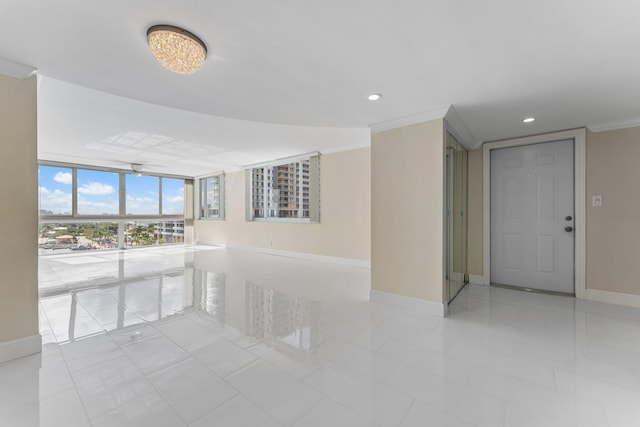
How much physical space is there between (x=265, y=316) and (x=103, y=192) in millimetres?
7449

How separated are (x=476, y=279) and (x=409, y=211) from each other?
6.97 feet

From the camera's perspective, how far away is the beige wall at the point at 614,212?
10.7 ft

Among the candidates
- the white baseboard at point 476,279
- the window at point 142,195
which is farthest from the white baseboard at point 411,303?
the window at point 142,195

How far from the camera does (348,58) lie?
6.44 feet

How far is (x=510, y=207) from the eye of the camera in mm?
4078

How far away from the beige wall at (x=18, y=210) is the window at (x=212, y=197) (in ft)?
20.3

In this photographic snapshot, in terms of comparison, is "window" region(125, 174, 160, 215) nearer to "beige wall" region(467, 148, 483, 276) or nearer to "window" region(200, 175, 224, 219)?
"window" region(200, 175, 224, 219)

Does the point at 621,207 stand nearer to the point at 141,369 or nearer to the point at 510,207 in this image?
the point at 510,207

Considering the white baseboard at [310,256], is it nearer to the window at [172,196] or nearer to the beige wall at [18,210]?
the window at [172,196]

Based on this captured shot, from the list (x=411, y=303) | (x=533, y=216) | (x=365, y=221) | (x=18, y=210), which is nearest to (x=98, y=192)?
(x=18, y=210)

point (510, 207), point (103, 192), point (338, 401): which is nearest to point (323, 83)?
point (338, 401)

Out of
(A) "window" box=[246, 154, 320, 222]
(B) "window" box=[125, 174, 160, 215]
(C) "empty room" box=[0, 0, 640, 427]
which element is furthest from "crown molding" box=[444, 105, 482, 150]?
(B) "window" box=[125, 174, 160, 215]

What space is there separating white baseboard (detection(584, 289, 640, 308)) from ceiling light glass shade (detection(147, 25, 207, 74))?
5.15 metres

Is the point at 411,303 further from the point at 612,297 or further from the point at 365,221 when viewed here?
the point at 612,297
